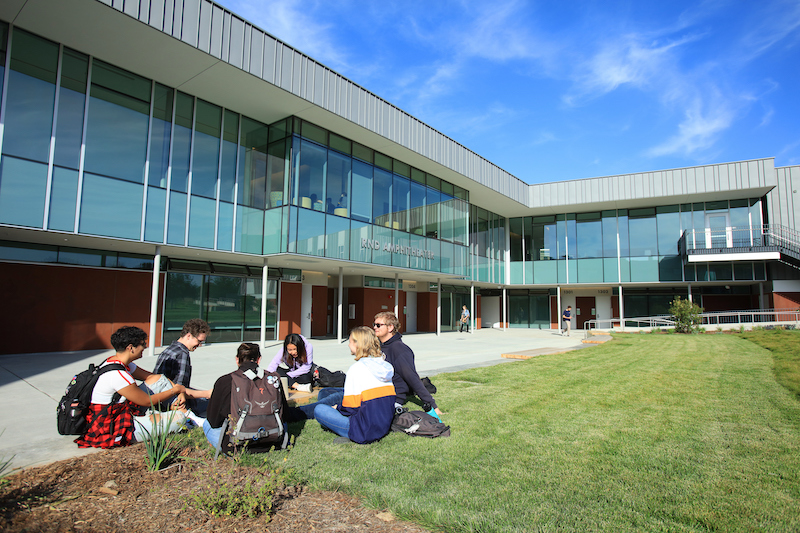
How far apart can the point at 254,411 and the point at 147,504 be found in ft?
3.37

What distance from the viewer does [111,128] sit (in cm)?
1216

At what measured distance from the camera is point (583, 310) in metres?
30.0

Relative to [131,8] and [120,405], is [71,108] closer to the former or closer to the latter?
[131,8]

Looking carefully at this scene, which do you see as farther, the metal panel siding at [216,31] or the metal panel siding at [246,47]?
the metal panel siding at [246,47]

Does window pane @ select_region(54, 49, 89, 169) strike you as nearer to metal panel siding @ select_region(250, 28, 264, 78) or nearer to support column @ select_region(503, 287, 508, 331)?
metal panel siding @ select_region(250, 28, 264, 78)

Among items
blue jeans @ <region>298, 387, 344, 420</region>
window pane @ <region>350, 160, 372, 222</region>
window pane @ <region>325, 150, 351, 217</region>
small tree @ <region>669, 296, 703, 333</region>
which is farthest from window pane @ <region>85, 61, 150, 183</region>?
small tree @ <region>669, 296, 703, 333</region>

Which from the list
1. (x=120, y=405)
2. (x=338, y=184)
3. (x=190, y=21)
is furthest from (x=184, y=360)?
(x=338, y=184)

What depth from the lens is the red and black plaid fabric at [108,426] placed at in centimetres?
420

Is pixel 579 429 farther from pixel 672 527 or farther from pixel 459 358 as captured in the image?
pixel 459 358

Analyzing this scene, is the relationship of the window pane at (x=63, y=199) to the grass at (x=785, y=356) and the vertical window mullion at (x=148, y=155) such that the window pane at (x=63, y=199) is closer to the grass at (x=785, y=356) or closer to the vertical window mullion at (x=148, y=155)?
the vertical window mullion at (x=148, y=155)

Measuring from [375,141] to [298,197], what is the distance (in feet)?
14.1

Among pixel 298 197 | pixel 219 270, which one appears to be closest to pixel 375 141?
pixel 298 197

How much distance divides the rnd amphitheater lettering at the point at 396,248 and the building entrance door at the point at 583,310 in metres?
14.4

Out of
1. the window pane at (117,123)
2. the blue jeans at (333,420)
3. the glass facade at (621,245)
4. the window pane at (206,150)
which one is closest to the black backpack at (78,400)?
the blue jeans at (333,420)
